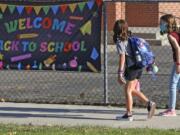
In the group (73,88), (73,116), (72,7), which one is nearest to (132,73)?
(73,116)

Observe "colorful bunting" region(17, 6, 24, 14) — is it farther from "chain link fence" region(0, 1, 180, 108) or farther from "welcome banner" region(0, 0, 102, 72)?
"chain link fence" region(0, 1, 180, 108)

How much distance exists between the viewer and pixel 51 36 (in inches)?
475

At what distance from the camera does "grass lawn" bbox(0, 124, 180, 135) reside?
8.94 meters

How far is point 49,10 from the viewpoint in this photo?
12000 mm

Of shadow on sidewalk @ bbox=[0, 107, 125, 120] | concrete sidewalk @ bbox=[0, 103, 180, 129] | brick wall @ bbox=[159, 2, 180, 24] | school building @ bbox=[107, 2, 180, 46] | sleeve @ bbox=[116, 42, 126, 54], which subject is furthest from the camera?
brick wall @ bbox=[159, 2, 180, 24]

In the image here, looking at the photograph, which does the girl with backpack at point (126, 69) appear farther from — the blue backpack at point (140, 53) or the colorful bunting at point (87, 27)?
the colorful bunting at point (87, 27)

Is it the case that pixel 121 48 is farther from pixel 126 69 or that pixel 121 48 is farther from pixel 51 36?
Result: pixel 51 36

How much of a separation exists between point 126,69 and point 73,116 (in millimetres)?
1240

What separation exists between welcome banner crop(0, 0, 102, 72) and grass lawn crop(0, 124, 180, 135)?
2643 millimetres

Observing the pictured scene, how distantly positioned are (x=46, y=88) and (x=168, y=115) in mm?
4247

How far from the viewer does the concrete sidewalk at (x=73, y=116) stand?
9984mm

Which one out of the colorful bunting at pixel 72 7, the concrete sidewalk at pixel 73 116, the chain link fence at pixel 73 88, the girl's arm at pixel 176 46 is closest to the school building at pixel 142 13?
the chain link fence at pixel 73 88

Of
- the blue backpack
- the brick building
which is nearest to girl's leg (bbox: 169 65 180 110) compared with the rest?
the blue backpack

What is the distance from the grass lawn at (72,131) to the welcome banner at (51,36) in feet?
8.67
